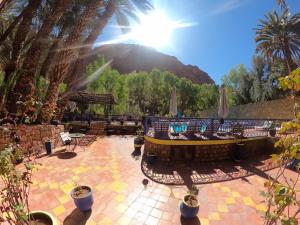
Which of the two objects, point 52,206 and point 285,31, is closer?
point 52,206

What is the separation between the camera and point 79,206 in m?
4.14

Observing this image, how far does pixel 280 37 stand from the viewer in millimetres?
17531

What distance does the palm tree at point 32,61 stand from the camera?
8281 mm

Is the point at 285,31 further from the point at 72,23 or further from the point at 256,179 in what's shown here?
the point at 72,23

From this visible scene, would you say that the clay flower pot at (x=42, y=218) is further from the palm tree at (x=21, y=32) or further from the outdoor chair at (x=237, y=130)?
the palm tree at (x=21, y=32)

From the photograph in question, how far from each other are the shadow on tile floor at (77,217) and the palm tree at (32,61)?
601cm

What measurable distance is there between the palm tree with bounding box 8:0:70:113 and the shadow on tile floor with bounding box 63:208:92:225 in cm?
601

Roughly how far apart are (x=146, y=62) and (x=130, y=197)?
8671 cm

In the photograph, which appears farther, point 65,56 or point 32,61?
point 65,56

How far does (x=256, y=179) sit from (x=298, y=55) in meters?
17.4

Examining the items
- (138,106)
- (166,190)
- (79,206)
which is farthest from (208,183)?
(138,106)

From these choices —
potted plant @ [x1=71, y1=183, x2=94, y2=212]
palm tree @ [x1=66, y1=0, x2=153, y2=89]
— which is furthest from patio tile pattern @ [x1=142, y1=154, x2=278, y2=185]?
palm tree @ [x1=66, y1=0, x2=153, y2=89]

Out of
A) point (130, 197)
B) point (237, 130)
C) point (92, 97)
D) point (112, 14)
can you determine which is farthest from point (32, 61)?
point (237, 130)

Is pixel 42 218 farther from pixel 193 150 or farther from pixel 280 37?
pixel 280 37
